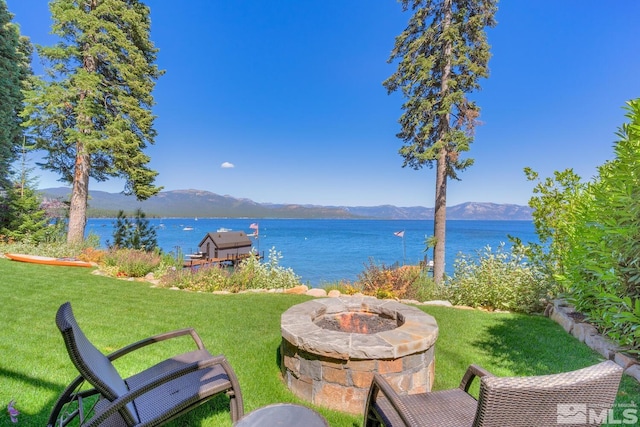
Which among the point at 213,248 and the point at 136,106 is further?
the point at 213,248

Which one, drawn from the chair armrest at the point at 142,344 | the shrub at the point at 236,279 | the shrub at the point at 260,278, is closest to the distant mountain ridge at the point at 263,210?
the shrub at the point at 236,279

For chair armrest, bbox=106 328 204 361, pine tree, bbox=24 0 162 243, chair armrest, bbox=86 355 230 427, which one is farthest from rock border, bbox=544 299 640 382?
pine tree, bbox=24 0 162 243

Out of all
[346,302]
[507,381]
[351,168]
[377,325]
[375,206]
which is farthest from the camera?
[375,206]

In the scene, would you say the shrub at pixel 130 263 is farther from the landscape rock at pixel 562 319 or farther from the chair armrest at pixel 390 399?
the landscape rock at pixel 562 319

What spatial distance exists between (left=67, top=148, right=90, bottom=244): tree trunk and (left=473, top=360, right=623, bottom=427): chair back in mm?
12637

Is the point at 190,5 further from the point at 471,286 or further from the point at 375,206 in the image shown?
the point at 375,206

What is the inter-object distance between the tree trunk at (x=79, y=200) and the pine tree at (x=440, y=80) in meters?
10.9

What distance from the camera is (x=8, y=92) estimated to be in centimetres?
1148

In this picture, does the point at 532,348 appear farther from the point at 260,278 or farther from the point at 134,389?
the point at 260,278

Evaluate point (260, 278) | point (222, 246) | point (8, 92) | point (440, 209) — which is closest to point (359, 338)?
point (260, 278)

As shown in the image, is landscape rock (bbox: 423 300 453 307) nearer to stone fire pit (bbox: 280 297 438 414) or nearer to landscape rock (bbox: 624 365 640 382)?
landscape rock (bbox: 624 365 640 382)

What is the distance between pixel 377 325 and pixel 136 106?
11.3 m

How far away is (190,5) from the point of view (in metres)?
10.8

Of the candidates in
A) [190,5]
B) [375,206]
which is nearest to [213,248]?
[190,5]
